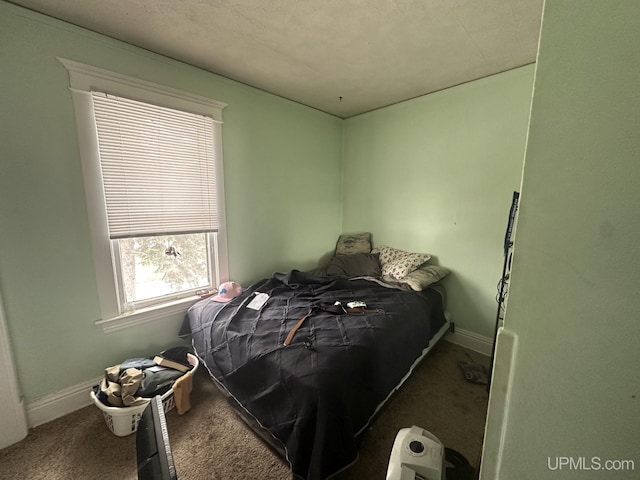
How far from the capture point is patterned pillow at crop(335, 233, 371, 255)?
313 cm

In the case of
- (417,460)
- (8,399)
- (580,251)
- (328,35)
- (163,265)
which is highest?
(328,35)

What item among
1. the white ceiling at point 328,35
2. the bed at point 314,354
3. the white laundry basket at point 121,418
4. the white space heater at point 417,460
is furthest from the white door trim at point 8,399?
the white space heater at point 417,460

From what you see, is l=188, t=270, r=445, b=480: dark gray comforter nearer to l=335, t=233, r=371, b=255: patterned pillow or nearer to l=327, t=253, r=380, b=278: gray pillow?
l=327, t=253, r=380, b=278: gray pillow

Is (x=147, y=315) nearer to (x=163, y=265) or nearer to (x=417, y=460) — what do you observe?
(x=163, y=265)

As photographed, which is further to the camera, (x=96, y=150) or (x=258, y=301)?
(x=258, y=301)

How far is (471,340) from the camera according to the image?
2.48 meters

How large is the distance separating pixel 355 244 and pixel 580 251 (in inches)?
111

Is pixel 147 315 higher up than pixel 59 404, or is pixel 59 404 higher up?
pixel 147 315

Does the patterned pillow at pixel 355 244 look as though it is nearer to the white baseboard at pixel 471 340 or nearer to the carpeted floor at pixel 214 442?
the white baseboard at pixel 471 340

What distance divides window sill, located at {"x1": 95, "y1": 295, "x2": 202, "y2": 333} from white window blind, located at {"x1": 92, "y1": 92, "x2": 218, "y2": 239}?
1.97 ft

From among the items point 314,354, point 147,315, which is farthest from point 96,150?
point 314,354

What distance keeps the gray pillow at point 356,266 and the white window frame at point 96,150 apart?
161 centimetres

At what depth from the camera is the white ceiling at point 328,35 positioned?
56.2 inches

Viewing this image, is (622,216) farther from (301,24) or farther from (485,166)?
(485,166)
